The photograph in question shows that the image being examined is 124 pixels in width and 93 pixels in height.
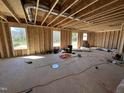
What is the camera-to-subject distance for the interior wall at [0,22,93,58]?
4121 mm

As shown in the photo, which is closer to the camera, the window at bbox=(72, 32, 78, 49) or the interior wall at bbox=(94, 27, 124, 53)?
the interior wall at bbox=(94, 27, 124, 53)

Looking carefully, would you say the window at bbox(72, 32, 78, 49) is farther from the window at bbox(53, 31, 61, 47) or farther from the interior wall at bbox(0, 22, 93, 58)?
the window at bbox(53, 31, 61, 47)

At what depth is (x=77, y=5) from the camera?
244cm

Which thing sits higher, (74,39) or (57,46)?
(74,39)

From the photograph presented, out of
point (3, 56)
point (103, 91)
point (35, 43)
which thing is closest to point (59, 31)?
point (35, 43)

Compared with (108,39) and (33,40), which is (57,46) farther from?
(108,39)

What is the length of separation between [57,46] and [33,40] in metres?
2.19

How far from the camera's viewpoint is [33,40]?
16.7ft

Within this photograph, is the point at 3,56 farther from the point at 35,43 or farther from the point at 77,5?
the point at 77,5

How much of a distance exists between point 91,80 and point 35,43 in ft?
14.3

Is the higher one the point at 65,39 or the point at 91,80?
the point at 65,39

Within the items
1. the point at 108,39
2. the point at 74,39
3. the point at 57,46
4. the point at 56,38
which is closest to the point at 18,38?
the point at 56,38

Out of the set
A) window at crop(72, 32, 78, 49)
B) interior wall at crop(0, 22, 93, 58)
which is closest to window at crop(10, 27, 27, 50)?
interior wall at crop(0, 22, 93, 58)

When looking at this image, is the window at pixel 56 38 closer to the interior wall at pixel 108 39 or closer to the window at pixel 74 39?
the window at pixel 74 39
